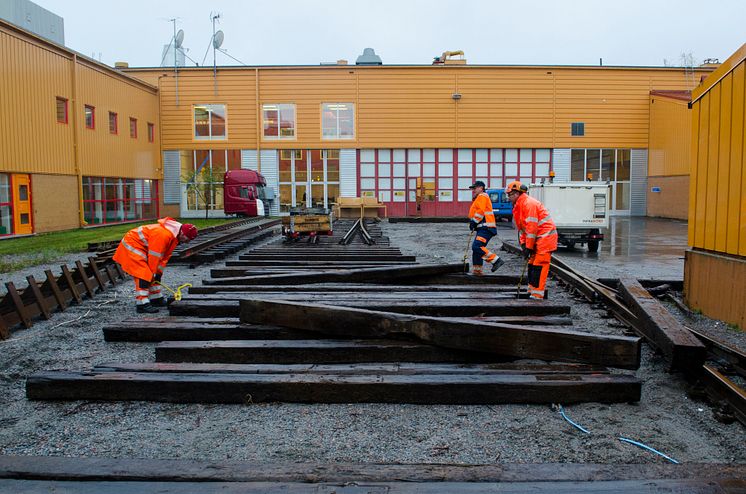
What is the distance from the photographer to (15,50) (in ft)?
73.2

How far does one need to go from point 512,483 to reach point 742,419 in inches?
81.5

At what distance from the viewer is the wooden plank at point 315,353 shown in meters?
5.40

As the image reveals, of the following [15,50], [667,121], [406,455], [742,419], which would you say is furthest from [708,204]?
[667,121]

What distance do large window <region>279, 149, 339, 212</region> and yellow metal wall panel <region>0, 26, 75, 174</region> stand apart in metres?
14.0

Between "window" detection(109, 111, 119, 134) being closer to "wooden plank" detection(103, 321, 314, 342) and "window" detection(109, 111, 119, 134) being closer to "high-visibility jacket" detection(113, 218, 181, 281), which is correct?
"high-visibility jacket" detection(113, 218, 181, 281)

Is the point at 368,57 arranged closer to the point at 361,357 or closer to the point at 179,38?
the point at 179,38

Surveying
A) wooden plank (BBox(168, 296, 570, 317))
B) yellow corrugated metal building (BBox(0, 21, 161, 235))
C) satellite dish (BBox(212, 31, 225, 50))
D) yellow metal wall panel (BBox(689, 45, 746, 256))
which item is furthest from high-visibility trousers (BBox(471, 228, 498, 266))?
satellite dish (BBox(212, 31, 225, 50))

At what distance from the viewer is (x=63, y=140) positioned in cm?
2544

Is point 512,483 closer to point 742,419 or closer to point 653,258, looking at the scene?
point 742,419

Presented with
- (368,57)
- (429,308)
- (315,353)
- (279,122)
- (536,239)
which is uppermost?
(368,57)

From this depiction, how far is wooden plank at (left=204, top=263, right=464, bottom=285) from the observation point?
8156 mm

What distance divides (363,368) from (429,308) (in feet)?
5.06

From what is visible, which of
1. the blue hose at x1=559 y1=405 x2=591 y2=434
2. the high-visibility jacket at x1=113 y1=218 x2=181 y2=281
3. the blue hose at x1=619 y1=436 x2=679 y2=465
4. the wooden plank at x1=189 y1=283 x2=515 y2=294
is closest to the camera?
the blue hose at x1=619 y1=436 x2=679 y2=465

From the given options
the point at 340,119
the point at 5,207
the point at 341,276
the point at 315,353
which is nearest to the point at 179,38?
the point at 340,119
